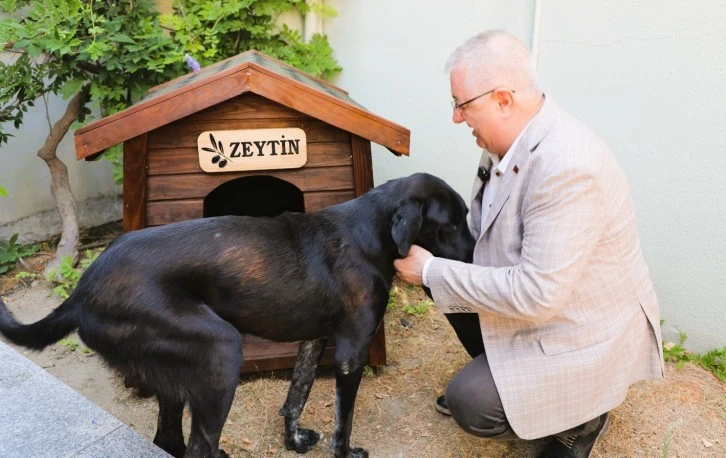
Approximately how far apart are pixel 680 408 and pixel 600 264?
1.44 metres

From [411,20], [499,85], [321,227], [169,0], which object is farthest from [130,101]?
[499,85]

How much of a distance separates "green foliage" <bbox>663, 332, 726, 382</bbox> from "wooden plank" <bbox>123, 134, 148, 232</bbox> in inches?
127

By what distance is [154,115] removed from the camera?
9.70 ft

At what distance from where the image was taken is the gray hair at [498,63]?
2.38m

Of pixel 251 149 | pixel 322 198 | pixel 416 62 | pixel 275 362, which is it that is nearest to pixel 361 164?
pixel 322 198

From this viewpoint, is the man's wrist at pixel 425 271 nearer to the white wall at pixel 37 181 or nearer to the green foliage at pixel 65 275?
the green foliage at pixel 65 275

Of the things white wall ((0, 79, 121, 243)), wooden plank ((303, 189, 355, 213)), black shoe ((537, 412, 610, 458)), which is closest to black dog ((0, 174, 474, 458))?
wooden plank ((303, 189, 355, 213))

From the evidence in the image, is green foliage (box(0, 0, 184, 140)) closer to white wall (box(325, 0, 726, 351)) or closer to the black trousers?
white wall (box(325, 0, 726, 351))

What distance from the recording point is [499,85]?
239 cm

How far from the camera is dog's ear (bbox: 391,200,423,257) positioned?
2604 mm

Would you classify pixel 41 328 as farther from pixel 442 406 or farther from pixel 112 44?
pixel 112 44

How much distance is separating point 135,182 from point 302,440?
1.59 metres

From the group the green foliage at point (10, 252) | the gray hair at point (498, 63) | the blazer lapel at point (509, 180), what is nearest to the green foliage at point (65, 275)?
the green foliage at point (10, 252)

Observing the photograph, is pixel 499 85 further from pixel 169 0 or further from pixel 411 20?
pixel 169 0
